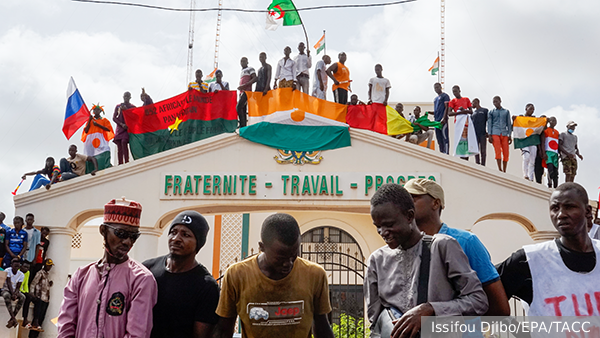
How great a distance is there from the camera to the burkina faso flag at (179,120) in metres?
13.2

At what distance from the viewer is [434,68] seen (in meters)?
19.5

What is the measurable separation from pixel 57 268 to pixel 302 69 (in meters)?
6.80

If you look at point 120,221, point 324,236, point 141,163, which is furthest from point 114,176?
point 120,221

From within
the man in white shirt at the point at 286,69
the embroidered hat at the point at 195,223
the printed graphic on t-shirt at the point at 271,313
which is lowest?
the printed graphic on t-shirt at the point at 271,313

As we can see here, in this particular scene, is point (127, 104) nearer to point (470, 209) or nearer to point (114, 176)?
point (114, 176)

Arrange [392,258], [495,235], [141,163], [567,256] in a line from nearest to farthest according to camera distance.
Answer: [392,258], [567,256], [141,163], [495,235]

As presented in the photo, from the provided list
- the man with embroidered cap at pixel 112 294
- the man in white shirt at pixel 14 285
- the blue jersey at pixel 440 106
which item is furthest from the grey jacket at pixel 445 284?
the blue jersey at pixel 440 106

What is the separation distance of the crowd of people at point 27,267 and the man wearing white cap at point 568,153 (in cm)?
1111

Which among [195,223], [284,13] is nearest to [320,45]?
[284,13]

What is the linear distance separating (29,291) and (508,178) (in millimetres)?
9892

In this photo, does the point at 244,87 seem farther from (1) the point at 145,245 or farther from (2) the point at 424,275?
(2) the point at 424,275

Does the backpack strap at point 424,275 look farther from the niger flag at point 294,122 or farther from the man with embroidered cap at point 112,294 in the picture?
the niger flag at point 294,122

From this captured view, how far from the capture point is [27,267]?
451 inches

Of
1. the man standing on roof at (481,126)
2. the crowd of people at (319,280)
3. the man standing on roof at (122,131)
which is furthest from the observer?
the man standing on roof at (122,131)
